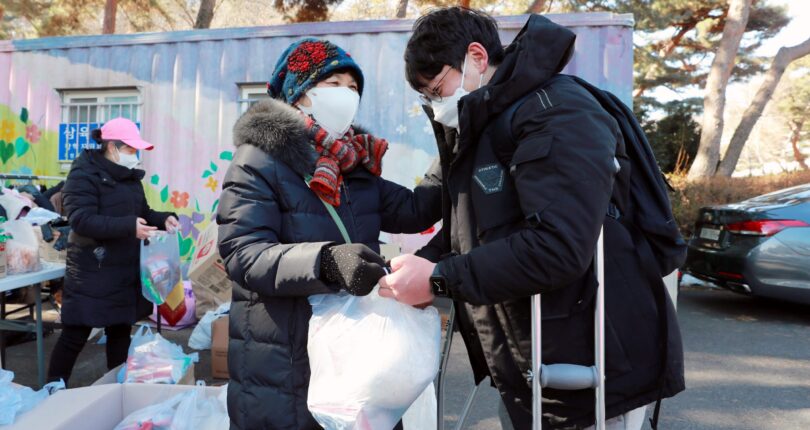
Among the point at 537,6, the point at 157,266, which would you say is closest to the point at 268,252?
the point at 157,266

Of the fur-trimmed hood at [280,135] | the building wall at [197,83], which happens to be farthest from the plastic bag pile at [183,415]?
the building wall at [197,83]

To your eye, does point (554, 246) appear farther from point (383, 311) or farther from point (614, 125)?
point (383, 311)

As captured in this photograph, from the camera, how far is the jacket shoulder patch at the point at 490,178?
1357 millimetres

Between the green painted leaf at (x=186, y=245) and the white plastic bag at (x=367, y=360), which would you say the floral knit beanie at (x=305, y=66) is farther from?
the green painted leaf at (x=186, y=245)

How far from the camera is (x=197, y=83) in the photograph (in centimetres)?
669

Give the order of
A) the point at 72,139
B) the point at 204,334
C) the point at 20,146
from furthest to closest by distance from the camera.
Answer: the point at 20,146 → the point at 72,139 → the point at 204,334

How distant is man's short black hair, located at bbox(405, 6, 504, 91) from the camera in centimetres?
155

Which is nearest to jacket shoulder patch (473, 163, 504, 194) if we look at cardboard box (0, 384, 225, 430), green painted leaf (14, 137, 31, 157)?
cardboard box (0, 384, 225, 430)

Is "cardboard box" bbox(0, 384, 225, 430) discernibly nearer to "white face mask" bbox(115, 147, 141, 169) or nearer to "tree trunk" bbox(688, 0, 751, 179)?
"white face mask" bbox(115, 147, 141, 169)

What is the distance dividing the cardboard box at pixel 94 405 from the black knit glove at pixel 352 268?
53.8 inches

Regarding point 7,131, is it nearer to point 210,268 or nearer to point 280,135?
point 210,268

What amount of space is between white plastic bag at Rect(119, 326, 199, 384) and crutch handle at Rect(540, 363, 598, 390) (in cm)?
255

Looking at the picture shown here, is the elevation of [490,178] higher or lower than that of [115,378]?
higher

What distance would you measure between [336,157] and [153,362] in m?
2.14
